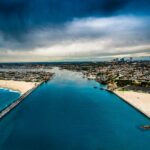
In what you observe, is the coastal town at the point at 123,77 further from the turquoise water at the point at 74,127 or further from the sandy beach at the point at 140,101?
the turquoise water at the point at 74,127

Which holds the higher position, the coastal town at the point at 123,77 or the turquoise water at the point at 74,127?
the coastal town at the point at 123,77

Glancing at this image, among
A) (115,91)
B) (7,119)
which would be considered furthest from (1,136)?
(115,91)

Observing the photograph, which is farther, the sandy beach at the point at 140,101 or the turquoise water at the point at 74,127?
the sandy beach at the point at 140,101

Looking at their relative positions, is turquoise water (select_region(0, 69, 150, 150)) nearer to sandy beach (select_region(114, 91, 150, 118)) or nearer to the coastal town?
sandy beach (select_region(114, 91, 150, 118))

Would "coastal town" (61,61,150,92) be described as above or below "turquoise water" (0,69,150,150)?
above

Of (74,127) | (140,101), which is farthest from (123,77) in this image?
(74,127)

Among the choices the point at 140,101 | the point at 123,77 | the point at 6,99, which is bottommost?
the point at 6,99

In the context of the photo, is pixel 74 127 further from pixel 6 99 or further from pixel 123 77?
pixel 123 77

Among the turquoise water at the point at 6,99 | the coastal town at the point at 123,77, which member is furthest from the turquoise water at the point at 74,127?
the coastal town at the point at 123,77

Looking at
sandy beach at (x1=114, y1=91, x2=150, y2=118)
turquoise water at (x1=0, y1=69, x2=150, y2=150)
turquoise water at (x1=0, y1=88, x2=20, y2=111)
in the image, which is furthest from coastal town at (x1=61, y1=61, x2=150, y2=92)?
turquoise water at (x1=0, y1=88, x2=20, y2=111)
